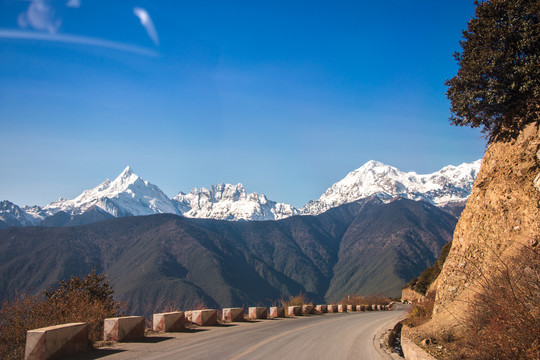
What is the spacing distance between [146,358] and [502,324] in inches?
288

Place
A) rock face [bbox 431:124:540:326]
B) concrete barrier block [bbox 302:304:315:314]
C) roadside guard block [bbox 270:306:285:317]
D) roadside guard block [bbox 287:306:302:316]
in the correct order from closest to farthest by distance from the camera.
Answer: rock face [bbox 431:124:540:326], roadside guard block [bbox 270:306:285:317], roadside guard block [bbox 287:306:302:316], concrete barrier block [bbox 302:304:315:314]

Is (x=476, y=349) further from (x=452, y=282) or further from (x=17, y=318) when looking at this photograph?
(x=17, y=318)

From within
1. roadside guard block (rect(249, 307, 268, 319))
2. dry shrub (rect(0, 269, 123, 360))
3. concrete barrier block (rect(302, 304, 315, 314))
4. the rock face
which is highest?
the rock face

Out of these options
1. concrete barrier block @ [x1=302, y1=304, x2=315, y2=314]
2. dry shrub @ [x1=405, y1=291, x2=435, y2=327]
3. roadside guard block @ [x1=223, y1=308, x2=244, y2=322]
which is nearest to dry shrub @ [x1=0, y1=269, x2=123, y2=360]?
roadside guard block @ [x1=223, y1=308, x2=244, y2=322]

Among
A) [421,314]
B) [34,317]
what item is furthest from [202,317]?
[421,314]

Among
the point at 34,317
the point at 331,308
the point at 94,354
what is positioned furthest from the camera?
the point at 331,308

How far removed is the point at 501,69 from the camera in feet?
46.5

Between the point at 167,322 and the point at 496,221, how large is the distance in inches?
466

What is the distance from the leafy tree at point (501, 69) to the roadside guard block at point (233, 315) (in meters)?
13.3

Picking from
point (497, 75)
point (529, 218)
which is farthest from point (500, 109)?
point (529, 218)

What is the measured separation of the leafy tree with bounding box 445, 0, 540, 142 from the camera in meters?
13.6

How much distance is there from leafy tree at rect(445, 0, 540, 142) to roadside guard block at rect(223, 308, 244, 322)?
13.3 metres

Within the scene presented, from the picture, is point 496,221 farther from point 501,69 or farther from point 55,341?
point 55,341

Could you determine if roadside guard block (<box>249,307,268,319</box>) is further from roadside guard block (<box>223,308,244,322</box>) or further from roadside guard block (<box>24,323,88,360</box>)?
roadside guard block (<box>24,323,88,360</box>)
